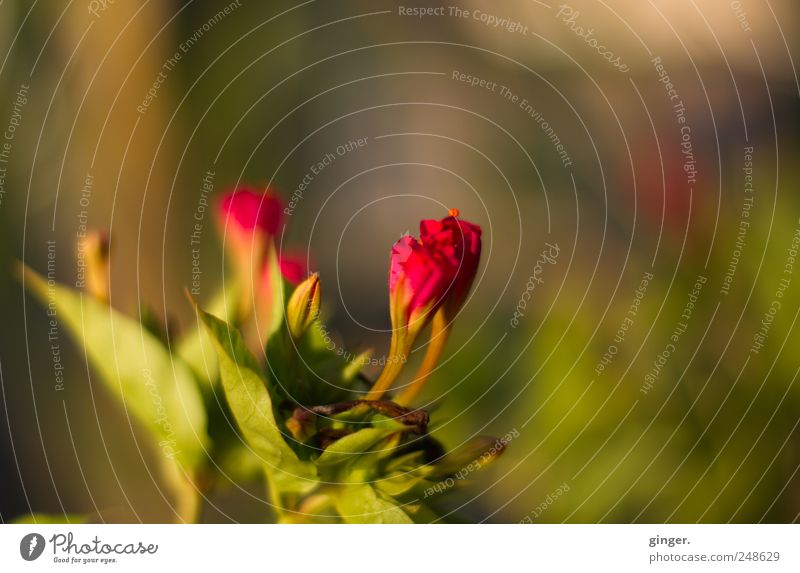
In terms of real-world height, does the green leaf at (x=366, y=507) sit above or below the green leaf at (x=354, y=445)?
below

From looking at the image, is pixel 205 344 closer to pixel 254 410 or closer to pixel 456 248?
pixel 254 410

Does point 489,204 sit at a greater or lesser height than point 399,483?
greater

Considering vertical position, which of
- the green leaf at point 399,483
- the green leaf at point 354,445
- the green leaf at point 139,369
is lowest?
the green leaf at point 399,483

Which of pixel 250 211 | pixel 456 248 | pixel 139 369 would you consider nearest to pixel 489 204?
pixel 456 248

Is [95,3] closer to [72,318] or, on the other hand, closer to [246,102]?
[246,102]

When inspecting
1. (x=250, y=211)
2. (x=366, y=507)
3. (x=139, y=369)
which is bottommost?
(x=366, y=507)

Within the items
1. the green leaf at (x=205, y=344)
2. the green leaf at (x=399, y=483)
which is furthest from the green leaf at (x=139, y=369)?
the green leaf at (x=399, y=483)

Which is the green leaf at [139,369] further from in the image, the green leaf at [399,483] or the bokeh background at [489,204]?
the green leaf at [399,483]
